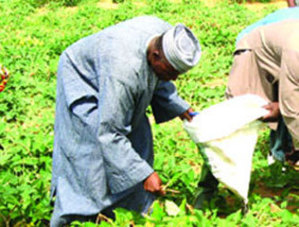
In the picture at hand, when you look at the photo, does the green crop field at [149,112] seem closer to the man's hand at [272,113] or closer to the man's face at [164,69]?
the man's hand at [272,113]

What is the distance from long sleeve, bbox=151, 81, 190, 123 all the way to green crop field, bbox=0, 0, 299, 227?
1.54 ft

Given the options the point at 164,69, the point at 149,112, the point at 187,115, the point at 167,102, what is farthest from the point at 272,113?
the point at 149,112

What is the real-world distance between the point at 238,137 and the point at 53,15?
21.8 feet

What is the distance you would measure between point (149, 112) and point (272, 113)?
2350mm

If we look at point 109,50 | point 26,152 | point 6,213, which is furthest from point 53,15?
point 109,50

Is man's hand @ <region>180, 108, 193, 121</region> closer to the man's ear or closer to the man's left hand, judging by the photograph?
the man's left hand

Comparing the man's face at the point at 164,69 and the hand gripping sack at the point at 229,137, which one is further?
the hand gripping sack at the point at 229,137

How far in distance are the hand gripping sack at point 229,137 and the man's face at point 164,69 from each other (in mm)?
404

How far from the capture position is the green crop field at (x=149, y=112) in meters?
2.88

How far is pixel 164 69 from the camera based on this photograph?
222cm

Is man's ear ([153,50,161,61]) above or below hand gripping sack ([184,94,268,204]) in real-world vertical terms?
above

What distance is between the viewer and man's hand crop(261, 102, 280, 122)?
2680 mm

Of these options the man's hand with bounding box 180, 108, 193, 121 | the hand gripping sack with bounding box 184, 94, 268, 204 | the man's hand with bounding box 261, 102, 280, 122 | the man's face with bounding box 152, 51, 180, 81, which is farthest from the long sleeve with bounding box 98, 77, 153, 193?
the man's hand with bounding box 261, 102, 280, 122

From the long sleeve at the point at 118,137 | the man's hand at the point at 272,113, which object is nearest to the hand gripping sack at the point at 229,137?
the man's hand at the point at 272,113
